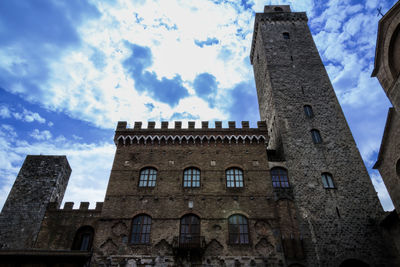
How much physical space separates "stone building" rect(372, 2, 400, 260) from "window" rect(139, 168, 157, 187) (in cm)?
1509

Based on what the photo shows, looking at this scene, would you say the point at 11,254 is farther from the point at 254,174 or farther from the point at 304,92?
the point at 304,92

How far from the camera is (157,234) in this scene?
15523mm

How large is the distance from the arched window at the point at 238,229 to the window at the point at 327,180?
6.37 meters

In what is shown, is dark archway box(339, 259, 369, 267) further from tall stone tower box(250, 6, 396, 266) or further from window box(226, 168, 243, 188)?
window box(226, 168, 243, 188)

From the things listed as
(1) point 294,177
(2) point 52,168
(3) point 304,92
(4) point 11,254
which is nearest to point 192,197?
(1) point 294,177

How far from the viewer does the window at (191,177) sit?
17.6m

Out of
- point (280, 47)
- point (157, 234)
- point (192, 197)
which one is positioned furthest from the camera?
point (280, 47)

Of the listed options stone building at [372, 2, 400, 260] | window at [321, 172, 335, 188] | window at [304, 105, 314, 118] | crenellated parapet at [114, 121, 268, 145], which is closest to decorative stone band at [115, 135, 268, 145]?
crenellated parapet at [114, 121, 268, 145]

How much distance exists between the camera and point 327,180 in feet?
57.4

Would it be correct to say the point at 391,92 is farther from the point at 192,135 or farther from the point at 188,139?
the point at 188,139

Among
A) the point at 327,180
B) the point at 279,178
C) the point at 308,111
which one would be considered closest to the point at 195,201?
the point at 279,178

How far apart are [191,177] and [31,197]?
12.3 m

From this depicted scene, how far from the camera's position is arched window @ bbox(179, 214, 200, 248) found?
1529cm

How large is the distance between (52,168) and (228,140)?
47.8ft
